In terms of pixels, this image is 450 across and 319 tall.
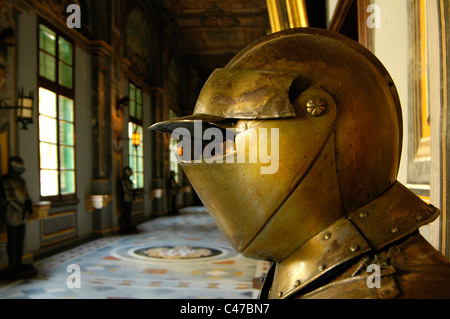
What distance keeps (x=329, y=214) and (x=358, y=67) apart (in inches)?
15.2

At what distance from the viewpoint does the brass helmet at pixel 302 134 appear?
100 cm

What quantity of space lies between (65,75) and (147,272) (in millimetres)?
4207

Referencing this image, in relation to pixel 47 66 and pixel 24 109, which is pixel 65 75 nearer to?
pixel 47 66

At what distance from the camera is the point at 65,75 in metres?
7.50

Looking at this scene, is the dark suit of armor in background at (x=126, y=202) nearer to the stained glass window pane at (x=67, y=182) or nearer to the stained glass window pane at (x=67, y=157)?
the stained glass window pane at (x=67, y=182)

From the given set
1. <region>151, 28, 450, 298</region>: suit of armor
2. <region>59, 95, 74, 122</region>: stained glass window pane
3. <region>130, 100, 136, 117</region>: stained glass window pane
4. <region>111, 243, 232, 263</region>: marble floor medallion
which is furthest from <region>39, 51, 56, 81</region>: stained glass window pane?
<region>151, 28, 450, 298</region>: suit of armor

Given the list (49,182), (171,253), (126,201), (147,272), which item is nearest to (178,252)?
(171,253)

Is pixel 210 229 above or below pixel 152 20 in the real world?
below

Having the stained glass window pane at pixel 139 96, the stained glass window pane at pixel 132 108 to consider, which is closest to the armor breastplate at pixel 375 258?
the stained glass window pane at pixel 132 108

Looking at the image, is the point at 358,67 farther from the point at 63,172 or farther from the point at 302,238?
the point at 63,172

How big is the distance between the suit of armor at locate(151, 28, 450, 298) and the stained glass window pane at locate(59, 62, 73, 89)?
7033 mm

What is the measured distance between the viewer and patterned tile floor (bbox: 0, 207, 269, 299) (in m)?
4.36

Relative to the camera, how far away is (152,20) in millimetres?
12328
